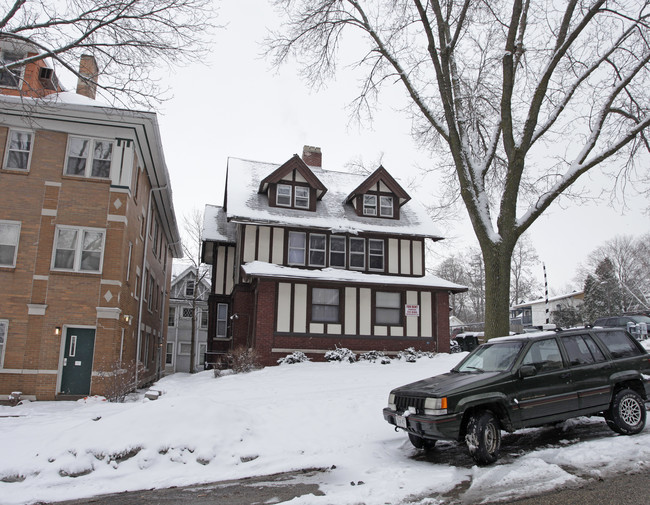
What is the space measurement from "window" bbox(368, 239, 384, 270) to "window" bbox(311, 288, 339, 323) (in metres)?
2.82

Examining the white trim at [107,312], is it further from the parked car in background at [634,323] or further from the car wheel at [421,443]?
the parked car in background at [634,323]

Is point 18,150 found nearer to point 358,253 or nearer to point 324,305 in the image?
point 324,305

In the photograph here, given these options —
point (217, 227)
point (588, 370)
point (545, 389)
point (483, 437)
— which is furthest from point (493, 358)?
point (217, 227)

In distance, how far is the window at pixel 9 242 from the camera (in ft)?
45.6

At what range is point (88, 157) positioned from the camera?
14875 mm

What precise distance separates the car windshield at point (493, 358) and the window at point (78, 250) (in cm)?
1141

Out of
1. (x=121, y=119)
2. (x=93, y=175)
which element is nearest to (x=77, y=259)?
(x=93, y=175)

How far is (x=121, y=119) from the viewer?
48.2 feet

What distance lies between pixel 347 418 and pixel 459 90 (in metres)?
9.67

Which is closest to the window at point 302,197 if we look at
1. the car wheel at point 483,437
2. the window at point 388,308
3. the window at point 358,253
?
the window at point 358,253

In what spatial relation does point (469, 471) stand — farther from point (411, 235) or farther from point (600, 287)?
point (600, 287)

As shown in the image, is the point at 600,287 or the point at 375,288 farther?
the point at 600,287

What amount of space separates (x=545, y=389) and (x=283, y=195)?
16.2 metres

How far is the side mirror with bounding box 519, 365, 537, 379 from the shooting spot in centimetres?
678
